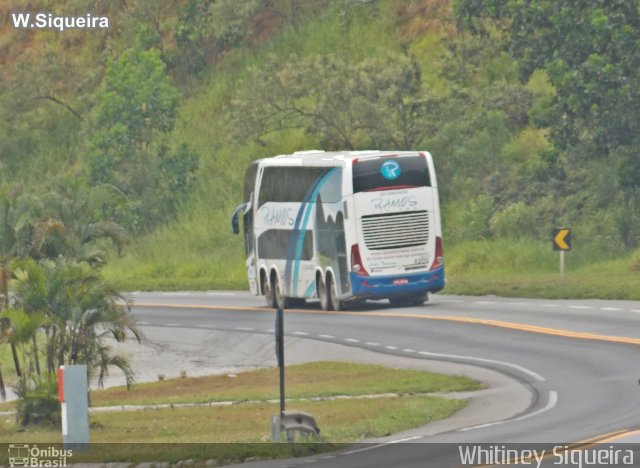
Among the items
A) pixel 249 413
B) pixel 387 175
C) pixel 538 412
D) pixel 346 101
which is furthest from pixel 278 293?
pixel 538 412

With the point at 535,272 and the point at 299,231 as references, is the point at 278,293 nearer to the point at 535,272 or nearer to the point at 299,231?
the point at 299,231

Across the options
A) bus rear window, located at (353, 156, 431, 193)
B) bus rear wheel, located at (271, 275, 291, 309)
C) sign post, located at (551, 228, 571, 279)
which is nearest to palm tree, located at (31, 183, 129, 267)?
bus rear window, located at (353, 156, 431, 193)

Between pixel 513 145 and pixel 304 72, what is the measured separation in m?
9.85

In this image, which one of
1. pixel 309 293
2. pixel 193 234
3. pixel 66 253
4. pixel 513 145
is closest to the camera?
pixel 66 253

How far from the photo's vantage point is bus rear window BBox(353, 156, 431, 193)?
46719mm

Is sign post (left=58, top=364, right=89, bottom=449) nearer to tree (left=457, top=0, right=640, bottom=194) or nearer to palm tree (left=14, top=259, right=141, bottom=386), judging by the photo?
palm tree (left=14, top=259, right=141, bottom=386)

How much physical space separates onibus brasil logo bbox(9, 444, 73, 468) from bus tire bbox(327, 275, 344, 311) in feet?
73.4

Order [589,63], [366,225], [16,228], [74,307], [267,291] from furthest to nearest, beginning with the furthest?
[589,63] < [267,291] < [366,225] < [16,228] < [74,307]

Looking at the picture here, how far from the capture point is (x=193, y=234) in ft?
246

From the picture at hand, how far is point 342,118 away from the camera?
71.0m

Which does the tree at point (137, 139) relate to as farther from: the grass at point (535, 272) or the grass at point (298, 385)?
the grass at point (298, 385)

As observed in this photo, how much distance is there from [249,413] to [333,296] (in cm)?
1729

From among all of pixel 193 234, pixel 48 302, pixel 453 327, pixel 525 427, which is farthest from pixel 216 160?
pixel 525 427

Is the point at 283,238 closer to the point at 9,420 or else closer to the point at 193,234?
the point at 9,420
